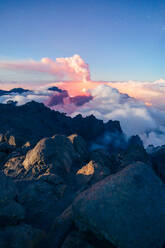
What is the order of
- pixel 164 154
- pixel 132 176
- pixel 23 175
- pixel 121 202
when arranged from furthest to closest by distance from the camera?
1. pixel 164 154
2. pixel 23 175
3. pixel 132 176
4. pixel 121 202

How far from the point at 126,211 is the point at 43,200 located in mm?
7232

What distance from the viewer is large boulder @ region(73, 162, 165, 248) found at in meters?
6.30

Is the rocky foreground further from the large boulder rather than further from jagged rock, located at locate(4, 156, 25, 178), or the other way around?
jagged rock, located at locate(4, 156, 25, 178)

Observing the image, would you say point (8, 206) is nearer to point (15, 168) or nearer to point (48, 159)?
point (48, 159)

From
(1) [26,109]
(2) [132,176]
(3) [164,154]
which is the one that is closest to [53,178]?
(2) [132,176]

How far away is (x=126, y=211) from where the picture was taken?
6645mm

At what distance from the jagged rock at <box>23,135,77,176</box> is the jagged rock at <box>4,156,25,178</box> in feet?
2.14

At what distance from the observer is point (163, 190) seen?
304 inches

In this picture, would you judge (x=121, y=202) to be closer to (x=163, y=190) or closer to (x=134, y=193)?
(x=134, y=193)

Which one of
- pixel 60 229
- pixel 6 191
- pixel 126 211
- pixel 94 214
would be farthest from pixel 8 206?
pixel 126 211

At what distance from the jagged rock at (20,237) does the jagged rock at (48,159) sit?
9271 millimetres

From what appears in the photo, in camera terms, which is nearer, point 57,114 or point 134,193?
point 134,193

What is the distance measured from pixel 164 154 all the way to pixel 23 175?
6084 centimetres

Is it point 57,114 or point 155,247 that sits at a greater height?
point 155,247
